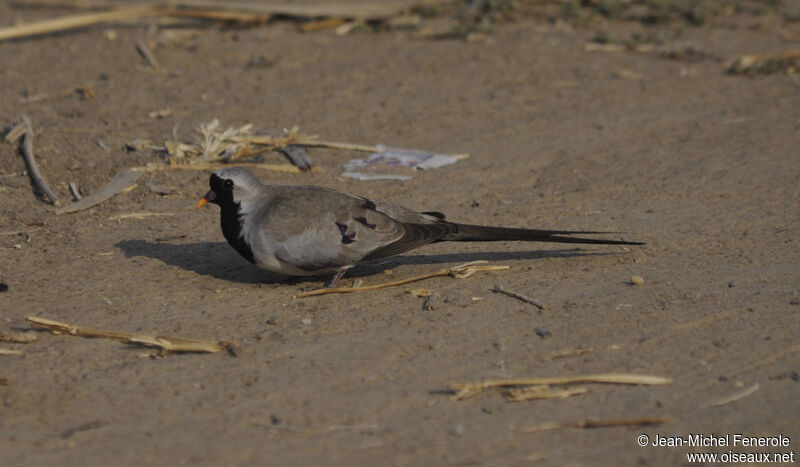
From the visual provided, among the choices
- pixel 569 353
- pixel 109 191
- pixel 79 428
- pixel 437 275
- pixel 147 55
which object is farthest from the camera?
pixel 147 55

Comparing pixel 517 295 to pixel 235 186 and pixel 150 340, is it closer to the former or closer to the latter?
pixel 235 186

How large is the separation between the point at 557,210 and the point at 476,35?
4.36 m

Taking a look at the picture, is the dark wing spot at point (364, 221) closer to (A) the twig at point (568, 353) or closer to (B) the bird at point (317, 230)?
(B) the bird at point (317, 230)

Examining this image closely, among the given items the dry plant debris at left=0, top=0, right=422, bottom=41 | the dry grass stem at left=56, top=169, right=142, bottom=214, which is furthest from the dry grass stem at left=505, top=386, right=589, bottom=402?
the dry plant debris at left=0, top=0, right=422, bottom=41

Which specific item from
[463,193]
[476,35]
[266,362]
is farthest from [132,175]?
[476,35]

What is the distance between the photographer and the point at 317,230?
4.83 metres

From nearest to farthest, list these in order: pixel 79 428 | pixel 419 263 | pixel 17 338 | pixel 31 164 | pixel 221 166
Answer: pixel 79 428 < pixel 17 338 < pixel 419 263 < pixel 31 164 < pixel 221 166

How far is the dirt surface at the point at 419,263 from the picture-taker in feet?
11.6

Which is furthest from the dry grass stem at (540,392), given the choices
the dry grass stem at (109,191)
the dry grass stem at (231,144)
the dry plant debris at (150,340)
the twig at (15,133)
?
the twig at (15,133)

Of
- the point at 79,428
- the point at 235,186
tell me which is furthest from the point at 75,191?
the point at 79,428

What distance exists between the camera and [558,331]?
4281mm

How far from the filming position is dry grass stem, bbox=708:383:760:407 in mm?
3590

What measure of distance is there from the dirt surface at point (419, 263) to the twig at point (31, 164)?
10 centimetres

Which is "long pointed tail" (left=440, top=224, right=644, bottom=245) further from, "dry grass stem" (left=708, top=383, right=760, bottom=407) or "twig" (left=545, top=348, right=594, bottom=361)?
"dry grass stem" (left=708, top=383, right=760, bottom=407)
